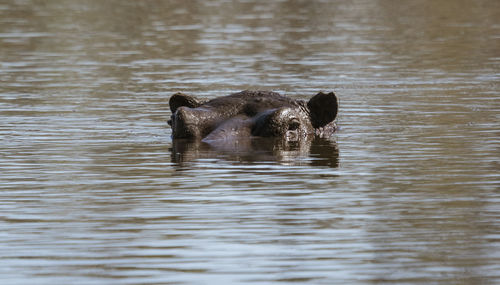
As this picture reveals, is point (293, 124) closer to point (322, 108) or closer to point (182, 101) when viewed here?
point (322, 108)

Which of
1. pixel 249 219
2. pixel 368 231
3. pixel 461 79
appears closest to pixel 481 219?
pixel 368 231

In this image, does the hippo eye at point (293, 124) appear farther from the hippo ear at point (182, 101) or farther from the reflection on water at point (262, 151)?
the hippo ear at point (182, 101)

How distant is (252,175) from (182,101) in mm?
4131

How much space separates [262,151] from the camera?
47.8 ft

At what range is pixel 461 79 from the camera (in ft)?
74.6

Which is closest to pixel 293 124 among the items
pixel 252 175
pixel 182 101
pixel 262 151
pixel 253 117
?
pixel 253 117

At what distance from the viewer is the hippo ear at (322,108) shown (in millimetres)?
16250

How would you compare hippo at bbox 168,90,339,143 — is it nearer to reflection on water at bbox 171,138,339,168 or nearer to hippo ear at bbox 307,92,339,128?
hippo ear at bbox 307,92,339,128

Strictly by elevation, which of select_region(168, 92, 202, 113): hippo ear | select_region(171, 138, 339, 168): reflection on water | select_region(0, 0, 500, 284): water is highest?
select_region(168, 92, 202, 113): hippo ear

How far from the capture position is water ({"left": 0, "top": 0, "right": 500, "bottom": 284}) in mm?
8688

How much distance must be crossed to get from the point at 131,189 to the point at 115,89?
410 inches

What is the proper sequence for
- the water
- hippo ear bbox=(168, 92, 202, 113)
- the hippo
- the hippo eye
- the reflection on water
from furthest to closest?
hippo ear bbox=(168, 92, 202, 113) < the hippo eye < the hippo < the reflection on water < the water

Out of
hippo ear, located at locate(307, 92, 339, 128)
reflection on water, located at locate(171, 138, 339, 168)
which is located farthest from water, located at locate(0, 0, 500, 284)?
hippo ear, located at locate(307, 92, 339, 128)

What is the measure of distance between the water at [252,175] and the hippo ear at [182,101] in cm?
42
